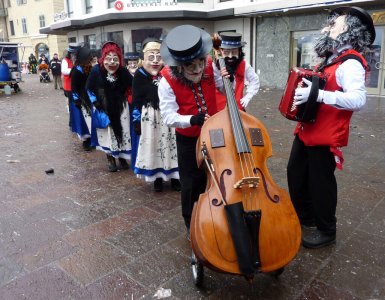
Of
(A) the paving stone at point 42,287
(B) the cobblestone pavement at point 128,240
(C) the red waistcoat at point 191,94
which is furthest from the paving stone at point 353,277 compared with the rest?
(A) the paving stone at point 42,287

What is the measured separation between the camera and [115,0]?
17812 mm

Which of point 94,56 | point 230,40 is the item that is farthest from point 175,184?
point 94,56

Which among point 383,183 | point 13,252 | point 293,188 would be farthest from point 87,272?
point 383,183

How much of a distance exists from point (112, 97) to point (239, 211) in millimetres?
3432

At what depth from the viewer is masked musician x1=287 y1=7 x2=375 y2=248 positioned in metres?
2.48

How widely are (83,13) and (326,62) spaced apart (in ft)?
65.1

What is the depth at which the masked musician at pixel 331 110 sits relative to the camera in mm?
2479

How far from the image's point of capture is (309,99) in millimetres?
2523

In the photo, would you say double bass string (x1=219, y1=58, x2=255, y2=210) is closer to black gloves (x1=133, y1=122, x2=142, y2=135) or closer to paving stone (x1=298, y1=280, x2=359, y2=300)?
paving stone (x1=298, y1=280, x2=359, y2=300)

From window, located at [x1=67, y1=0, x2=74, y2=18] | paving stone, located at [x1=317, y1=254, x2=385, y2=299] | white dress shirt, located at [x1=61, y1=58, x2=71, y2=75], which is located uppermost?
window, located at [x1=67, y1=0, x2=74, y2=18]

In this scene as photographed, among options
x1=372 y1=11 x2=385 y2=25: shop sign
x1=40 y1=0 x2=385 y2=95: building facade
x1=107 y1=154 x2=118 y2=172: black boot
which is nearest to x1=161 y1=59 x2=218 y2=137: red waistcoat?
x1=107 y1=154 x2=118 y2=172: black boot

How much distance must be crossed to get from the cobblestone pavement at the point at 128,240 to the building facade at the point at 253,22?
22.5 ft

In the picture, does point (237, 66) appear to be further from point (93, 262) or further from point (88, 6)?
point (88, 6)

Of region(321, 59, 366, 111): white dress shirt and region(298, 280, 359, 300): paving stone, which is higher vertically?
region(321, 59, 366, 111): white dress shirt
